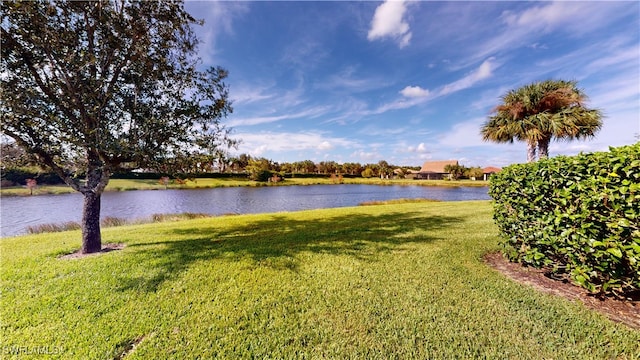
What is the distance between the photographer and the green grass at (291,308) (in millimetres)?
2785

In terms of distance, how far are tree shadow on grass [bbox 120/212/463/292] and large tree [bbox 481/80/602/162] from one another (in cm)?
493

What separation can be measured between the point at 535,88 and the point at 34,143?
16.8 m

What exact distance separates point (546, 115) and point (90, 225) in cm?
1606

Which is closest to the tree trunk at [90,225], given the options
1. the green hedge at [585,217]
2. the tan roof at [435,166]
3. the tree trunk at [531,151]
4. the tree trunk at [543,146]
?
the green hedge at [585,217]

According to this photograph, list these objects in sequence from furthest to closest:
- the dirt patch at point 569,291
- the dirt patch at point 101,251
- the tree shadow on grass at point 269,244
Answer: the dirt patch at point 101,251 → the tree shadow on grass at point 269,244 → the dirt patch at point 569,291

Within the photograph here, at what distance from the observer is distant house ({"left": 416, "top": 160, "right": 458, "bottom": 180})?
298ft

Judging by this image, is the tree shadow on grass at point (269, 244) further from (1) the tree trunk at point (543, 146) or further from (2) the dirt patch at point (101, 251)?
(1) the tree trunk at point (543, 146)

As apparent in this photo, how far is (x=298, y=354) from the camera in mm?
2682

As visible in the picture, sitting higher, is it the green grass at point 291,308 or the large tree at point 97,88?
the large tree at point 97,88

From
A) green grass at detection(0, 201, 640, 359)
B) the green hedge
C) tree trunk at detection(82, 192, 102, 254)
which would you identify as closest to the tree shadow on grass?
green grass at detection(0, 201, 640, 359)

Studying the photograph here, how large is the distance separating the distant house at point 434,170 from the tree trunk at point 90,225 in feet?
314

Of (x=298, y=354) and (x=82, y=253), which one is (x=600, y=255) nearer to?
(x=298, y=354)

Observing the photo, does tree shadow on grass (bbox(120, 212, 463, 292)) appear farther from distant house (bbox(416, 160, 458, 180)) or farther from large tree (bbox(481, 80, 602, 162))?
distant house (bbox(416, 160, 458, 180))

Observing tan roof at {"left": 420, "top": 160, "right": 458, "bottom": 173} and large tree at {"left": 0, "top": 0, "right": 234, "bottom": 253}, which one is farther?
tan roof at {"left": 420, "top": 160, "right": 458, "bottom": 173}
